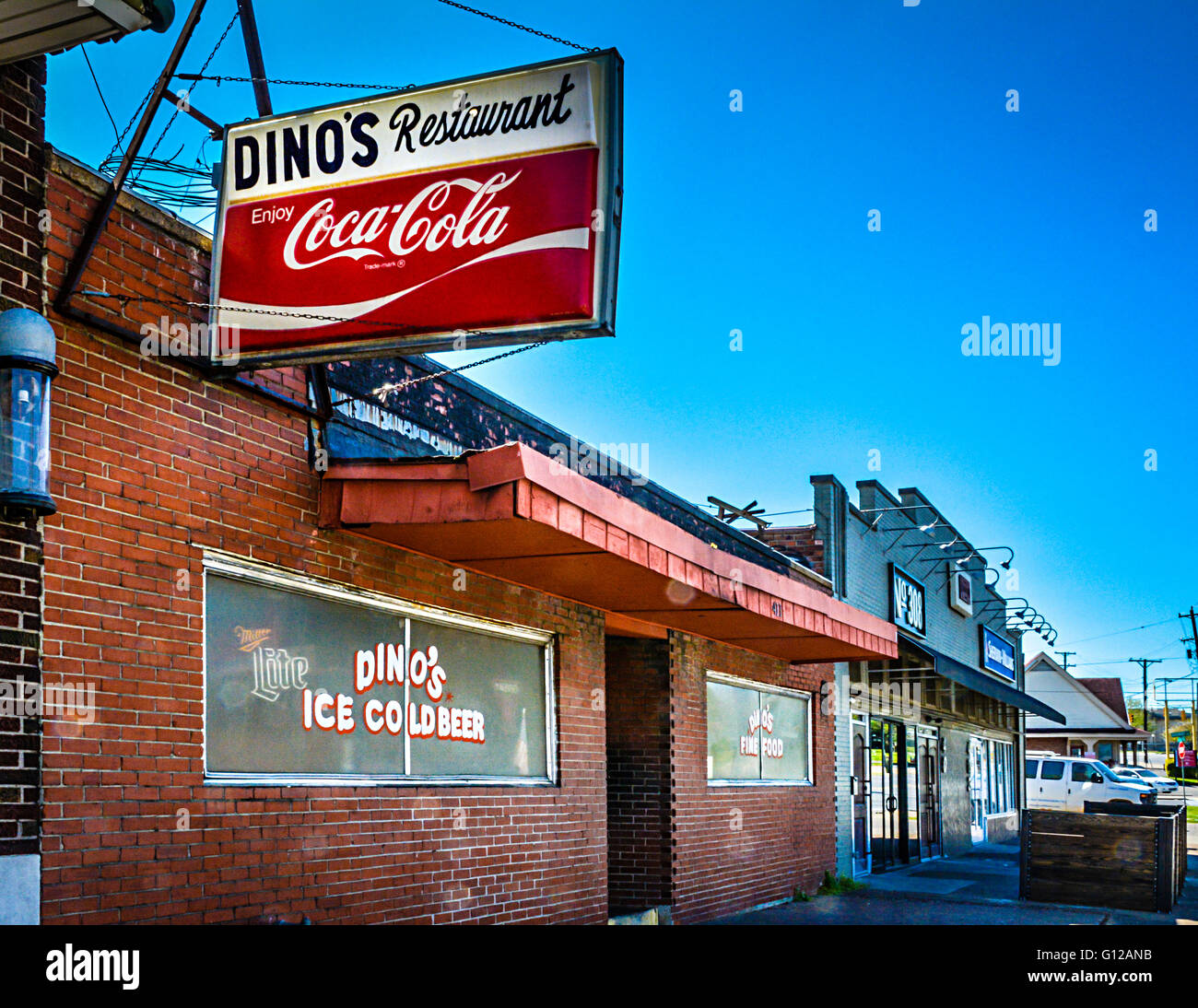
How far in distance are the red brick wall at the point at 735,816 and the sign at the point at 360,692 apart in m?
2.93

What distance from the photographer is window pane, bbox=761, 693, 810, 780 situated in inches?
594

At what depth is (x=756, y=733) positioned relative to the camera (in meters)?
14.7

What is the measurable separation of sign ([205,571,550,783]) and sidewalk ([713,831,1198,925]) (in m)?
4.84

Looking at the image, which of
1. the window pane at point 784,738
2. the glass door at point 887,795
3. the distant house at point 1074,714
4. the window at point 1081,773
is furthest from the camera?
the distant house at point 1074,714

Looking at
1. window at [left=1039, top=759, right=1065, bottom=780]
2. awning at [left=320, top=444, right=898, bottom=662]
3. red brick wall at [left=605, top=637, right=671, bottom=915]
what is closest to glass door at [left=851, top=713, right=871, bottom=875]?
red brick wall at [left=605, top=637, right=671, bottom=915]

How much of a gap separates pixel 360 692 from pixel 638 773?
4.88 metres

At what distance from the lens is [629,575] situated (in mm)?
9055

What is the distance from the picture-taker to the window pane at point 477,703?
8.42 metres

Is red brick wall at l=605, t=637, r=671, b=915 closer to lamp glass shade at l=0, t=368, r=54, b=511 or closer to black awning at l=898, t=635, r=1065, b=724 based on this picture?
black awning at l=898, t=635, r=1065, b=724

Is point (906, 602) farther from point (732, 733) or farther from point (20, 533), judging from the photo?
point (20, 533)

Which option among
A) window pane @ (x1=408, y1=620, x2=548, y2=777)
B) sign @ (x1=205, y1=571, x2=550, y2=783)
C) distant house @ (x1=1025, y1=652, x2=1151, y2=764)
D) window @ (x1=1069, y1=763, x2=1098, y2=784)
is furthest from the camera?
distant house @ (x1=1025, y1=652, x2=1151, y2=764)

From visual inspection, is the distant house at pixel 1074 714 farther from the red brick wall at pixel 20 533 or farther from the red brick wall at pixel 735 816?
the red brick wall at pixel 20 533

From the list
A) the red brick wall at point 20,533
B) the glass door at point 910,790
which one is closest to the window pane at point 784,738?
the glass door at point 910,790
